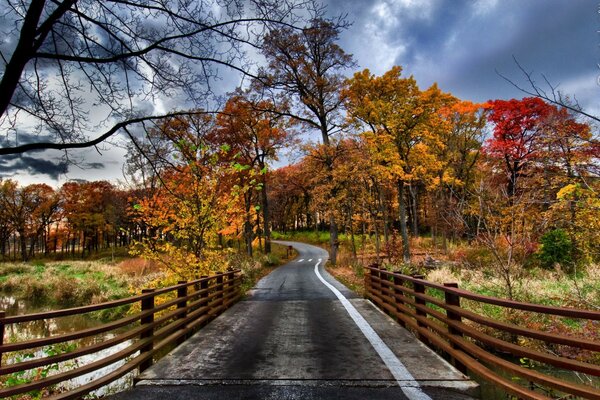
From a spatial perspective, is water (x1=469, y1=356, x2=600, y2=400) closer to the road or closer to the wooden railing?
the road

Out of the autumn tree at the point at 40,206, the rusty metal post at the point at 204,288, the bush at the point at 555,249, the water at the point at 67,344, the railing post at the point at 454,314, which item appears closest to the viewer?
the railing post at the point at 454,314

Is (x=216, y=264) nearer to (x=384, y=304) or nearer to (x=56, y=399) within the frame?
(x=384, y=304)

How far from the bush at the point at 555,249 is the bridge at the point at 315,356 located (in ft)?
45.9

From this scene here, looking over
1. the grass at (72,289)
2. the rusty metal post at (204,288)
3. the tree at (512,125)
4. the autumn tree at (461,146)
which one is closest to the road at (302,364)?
the rusty metal post at (204,288)

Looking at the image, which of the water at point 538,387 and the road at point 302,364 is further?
the water at point 538,387

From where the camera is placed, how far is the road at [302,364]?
12.0 ft

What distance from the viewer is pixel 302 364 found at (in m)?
4.55

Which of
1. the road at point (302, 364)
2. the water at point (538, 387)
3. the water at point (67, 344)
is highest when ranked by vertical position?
the road at point (302, 364)

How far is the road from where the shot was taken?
12.0ft

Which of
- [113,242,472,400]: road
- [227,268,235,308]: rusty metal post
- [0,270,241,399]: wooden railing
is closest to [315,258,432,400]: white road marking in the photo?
[113,242,472,400]: road

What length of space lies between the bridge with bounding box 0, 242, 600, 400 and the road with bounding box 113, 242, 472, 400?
0.5 inches

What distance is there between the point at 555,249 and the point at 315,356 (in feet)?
57.1

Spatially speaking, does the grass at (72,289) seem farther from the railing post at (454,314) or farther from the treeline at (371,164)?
the railing post at (454,314)

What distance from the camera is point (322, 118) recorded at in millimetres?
21906
